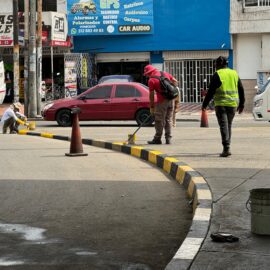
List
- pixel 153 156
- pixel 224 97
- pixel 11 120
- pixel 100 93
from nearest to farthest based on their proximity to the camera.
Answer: pixel 224 97 → pixel 153 156 → pixel 11 120 → pixel 100 93

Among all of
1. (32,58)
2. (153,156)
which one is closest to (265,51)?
(32,58)

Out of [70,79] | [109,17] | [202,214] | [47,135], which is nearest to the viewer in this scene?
[202,214]

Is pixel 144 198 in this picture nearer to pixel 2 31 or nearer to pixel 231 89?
pixel 231 89

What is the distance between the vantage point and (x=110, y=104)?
2247cm

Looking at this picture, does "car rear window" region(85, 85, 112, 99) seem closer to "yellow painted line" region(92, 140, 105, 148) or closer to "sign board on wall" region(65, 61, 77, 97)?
"yellow painted line" region(92, 140, 105, 148)

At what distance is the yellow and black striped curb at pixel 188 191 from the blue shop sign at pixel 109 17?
18.6 meters

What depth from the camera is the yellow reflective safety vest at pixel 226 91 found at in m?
11.0

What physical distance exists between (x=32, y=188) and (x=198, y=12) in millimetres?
24871

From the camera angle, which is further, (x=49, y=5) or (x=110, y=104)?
(x=49, y=5)

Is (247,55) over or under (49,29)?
under

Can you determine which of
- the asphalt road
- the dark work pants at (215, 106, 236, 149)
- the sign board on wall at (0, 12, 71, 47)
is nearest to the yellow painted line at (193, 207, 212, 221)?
the asphalt road

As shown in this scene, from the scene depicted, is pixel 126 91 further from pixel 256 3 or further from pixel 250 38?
pixel 256 3

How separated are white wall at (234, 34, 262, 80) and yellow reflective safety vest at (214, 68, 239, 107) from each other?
70.8 ft

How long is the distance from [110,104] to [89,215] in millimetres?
15299
